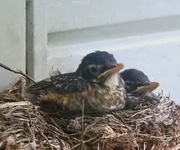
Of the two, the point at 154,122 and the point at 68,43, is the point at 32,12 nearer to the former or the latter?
the point at 68,43

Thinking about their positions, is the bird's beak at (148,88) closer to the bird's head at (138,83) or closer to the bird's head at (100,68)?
the bird's head at (138,83)

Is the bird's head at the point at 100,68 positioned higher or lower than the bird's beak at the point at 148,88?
higher

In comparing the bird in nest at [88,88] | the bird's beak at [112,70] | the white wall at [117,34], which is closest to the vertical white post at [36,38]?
the white wall at [117,34]

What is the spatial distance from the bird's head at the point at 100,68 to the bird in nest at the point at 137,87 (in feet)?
0.46

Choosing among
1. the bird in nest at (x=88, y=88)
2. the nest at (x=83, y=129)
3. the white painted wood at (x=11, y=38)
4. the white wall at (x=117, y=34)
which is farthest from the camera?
the white wall at (x=117, y=34)

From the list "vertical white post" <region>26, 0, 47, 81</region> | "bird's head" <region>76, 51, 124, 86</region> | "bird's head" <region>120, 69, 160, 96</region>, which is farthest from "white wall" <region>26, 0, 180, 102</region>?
"bird's head" <region>76, 51, 124, 86</region>

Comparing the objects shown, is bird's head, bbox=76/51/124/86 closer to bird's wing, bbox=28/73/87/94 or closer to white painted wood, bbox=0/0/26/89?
bird's wing, bbox=28/73/87/94

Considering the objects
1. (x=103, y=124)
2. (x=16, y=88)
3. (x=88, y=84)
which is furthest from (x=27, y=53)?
(x=103, y=124)

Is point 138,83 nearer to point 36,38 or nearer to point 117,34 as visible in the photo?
point 117,34

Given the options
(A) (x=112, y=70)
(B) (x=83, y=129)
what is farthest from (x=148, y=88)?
(B) (x=83, y=129)

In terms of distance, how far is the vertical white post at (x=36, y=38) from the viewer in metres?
2.75

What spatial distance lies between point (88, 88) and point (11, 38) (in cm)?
38

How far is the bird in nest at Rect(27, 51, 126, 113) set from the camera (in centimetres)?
252

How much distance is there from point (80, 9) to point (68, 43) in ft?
0.47
